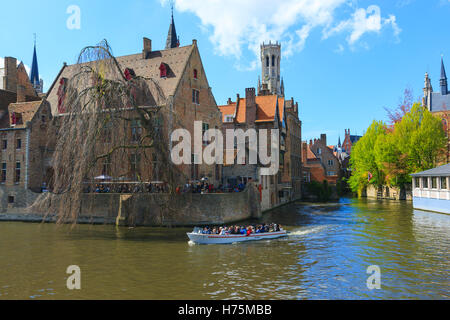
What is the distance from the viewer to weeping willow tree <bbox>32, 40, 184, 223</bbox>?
21094 mm

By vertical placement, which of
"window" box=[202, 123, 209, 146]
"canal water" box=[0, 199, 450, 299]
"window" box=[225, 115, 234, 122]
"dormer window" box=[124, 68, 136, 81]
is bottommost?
"canal water" box=[0, 199, 450, 299]

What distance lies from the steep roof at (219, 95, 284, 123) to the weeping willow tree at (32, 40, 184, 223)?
22.5m

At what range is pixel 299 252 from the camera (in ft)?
64.2

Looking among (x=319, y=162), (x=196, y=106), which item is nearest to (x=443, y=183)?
(x=196, y=106)

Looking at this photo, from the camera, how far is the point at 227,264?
17.3 m

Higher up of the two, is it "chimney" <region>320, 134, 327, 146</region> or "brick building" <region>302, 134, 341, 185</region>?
"chimney" <region>320, 134, 327, 146</region>

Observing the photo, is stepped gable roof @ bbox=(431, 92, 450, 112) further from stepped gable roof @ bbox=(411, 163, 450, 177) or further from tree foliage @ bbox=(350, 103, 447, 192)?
stepped gable roof @ bbox=(411, 163, 450, 177)

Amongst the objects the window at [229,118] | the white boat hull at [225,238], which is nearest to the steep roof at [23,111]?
the window at [229,118]

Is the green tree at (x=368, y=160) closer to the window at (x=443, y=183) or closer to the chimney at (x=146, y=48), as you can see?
the window at (x=443, y=183)

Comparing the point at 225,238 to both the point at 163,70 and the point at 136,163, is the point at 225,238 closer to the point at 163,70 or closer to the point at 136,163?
the point at 136,163

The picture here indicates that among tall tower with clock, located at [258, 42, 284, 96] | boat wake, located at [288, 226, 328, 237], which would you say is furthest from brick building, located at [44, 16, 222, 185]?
tall tower with clock, located at [258, 42, 284, 96]

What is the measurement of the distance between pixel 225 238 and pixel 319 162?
189 ft
